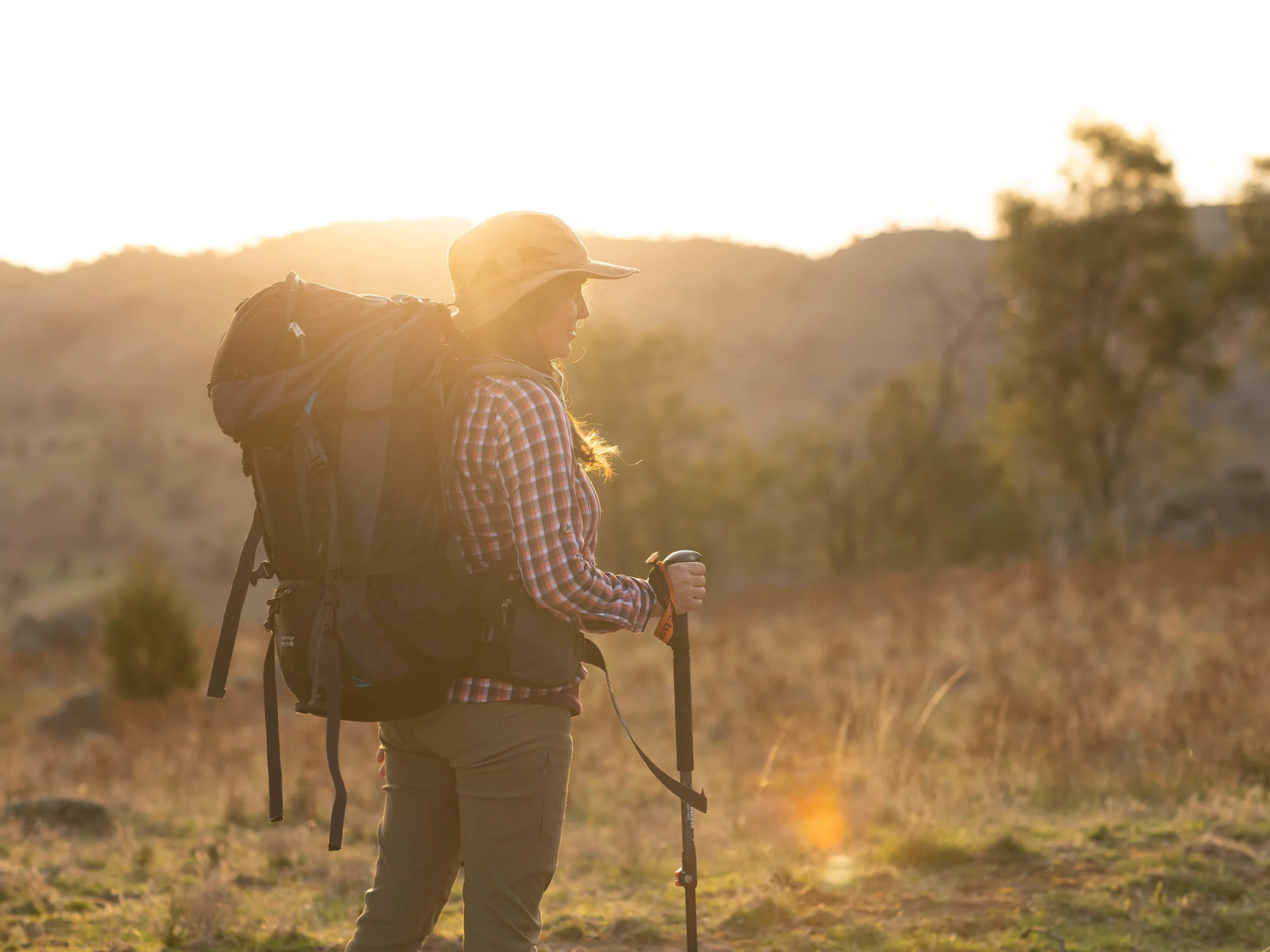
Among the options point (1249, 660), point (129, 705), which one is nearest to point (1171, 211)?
point (1249, 660)

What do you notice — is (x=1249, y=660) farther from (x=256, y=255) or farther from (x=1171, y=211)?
(x=256, y=255)

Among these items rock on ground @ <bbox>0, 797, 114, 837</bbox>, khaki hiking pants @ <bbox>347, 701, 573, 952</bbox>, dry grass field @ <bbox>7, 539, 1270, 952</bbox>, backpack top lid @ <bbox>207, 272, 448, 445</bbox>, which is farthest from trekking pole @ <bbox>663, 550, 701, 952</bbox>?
rock on ground @ <bbox>0, 797, 114, 837</bbox>

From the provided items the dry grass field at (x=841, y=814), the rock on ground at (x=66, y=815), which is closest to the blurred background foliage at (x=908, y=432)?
the dry grass field at (x=841, y=814)

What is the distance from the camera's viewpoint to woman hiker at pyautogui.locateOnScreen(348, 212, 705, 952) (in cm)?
248

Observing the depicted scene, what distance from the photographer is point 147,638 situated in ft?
49.4

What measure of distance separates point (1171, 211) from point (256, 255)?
8129cm

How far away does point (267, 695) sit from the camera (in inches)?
107

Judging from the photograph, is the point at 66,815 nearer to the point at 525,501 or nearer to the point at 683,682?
the point at 683,682

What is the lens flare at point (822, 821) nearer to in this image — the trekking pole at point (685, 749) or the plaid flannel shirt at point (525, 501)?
the trekking pole at point (685, 749)

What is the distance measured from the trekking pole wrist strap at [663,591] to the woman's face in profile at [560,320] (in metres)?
0.55

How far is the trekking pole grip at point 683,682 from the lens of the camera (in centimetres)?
288

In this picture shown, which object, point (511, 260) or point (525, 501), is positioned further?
point (511, 260)

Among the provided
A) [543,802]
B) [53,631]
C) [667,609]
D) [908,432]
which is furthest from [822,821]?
[908,432]

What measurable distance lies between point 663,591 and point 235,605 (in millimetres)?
1018
